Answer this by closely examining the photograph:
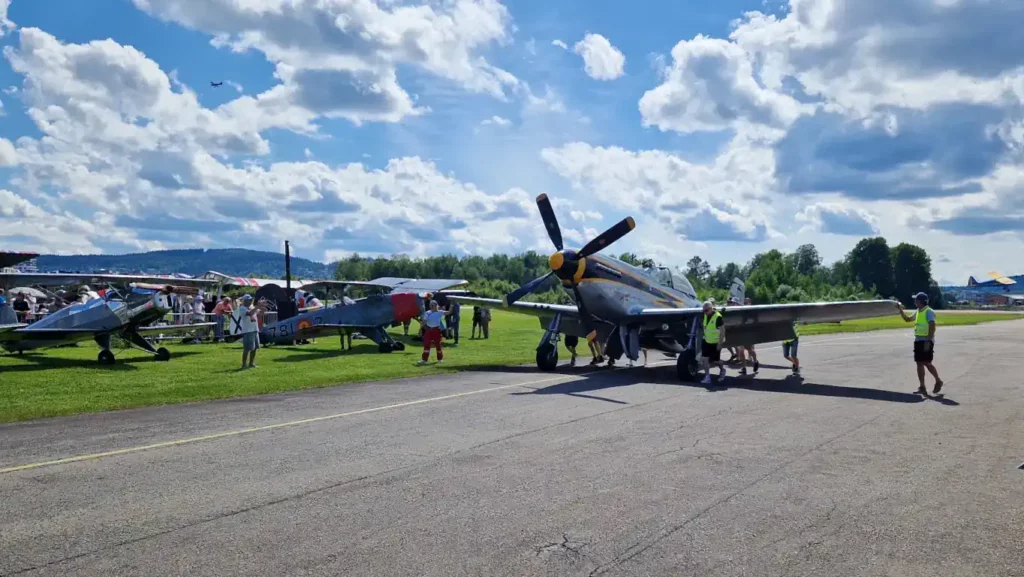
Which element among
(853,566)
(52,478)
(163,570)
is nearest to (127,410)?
(52,478)

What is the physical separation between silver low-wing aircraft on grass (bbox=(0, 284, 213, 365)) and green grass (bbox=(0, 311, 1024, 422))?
533mm

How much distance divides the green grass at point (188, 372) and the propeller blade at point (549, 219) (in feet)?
13.7

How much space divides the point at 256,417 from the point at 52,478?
3.74 m

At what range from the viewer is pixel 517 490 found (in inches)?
249

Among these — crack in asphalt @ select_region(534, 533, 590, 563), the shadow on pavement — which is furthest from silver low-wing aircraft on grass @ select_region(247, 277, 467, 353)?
crack in asphalt @ select_region(534, 533, 590, 563)

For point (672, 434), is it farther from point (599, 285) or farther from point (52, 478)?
point (599, 285)

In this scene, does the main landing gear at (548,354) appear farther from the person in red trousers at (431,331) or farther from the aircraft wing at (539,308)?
the person in red trousers at (431,331)

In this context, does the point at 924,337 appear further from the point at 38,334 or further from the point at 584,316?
the point at 38,334

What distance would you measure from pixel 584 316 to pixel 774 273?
89.4 metres

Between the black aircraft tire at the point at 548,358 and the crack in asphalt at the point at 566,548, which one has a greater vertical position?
the black aircraft tire at the point at 548,358

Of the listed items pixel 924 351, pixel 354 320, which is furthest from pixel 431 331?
pixel 924 351

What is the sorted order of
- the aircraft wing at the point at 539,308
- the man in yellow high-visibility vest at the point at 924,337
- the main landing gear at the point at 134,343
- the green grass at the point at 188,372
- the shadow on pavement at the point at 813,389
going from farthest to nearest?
the main landing gear at the point at 134,343 → the aircraft wing at the point at 539,308 → the man in yellow high-visibility vest at the point at 924,337 → the shadow on pavement at the point at 813,389 → the green grass at the point at 188,372

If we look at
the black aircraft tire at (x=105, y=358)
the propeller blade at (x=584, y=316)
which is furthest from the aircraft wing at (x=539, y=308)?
the black aircraft tire at (x=105, y=358)

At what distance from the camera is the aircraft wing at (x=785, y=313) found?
1567 cm
